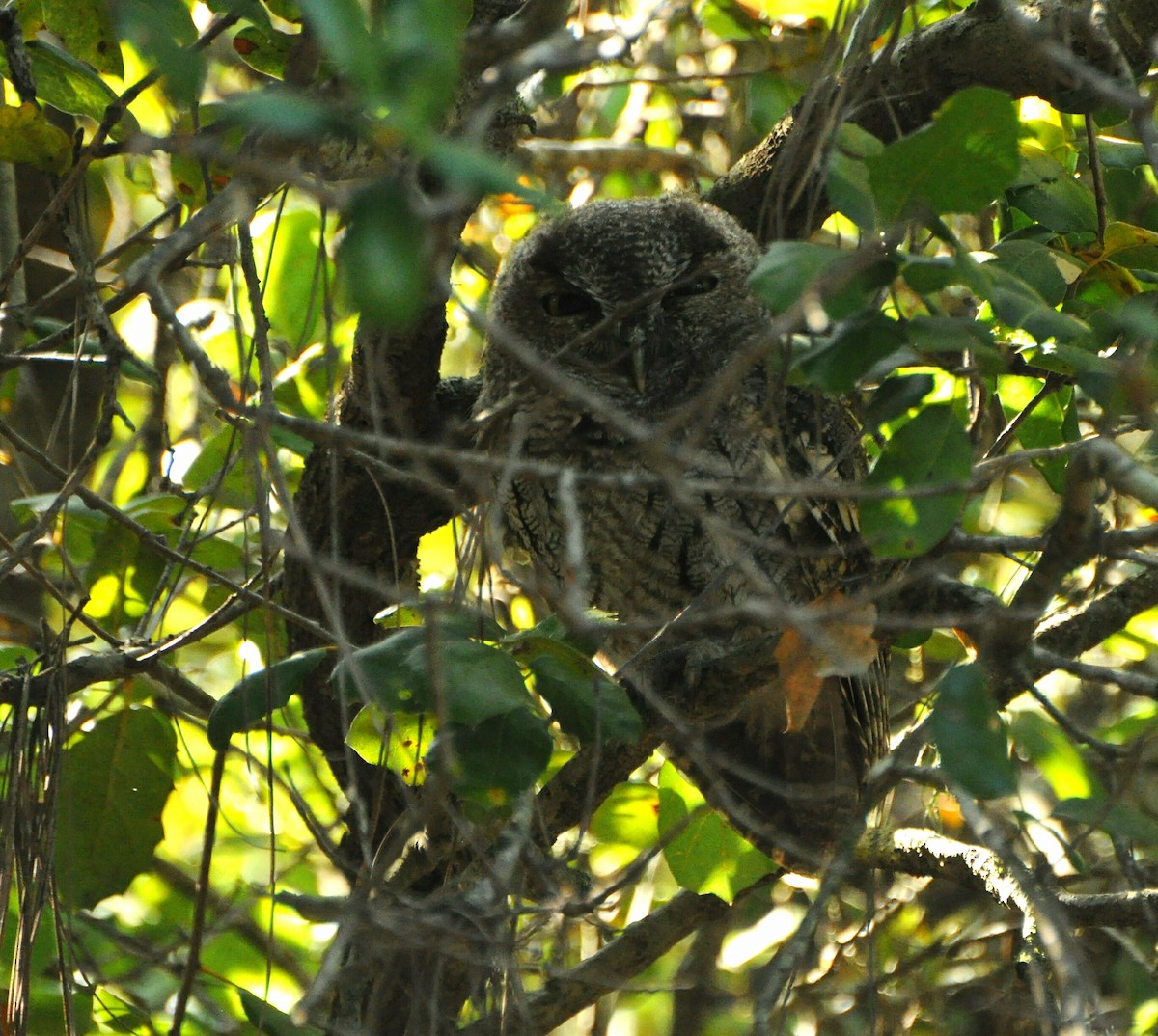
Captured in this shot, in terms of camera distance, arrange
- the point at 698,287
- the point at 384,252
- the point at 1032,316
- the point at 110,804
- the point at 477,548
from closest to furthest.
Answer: the point at 384,252
the point at 1032,316
the point at 477,548
the point at 110,804
the point at 698,287

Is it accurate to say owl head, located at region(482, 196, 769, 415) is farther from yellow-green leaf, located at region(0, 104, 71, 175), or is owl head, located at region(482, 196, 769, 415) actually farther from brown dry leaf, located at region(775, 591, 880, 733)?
yellow-green leaf, located at region(0, 104, 71, 175)

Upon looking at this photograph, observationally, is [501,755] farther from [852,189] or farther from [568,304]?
[568,304]

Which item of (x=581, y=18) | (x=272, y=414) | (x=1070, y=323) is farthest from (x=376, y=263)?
(x=581, y=18)

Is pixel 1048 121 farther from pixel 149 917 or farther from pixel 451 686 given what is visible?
pixel 149 917

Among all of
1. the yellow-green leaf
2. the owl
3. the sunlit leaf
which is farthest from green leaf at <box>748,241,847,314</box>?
the owl

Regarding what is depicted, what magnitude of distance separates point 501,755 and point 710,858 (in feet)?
3.52

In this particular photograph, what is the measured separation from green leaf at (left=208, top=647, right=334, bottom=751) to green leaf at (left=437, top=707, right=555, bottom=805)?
279 millimetres

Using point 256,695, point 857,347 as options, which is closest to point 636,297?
point 256,695

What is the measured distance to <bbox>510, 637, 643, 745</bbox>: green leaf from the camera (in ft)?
4.64

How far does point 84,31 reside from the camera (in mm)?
1786

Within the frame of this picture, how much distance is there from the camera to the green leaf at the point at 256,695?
150 centimetres

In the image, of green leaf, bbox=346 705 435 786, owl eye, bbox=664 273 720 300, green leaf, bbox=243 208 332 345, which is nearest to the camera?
green leaf, bbox=346 705 435 786

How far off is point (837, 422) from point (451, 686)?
1632 millimetres

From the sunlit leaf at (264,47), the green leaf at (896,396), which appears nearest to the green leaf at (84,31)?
the sunlit leaf at (264,47)
